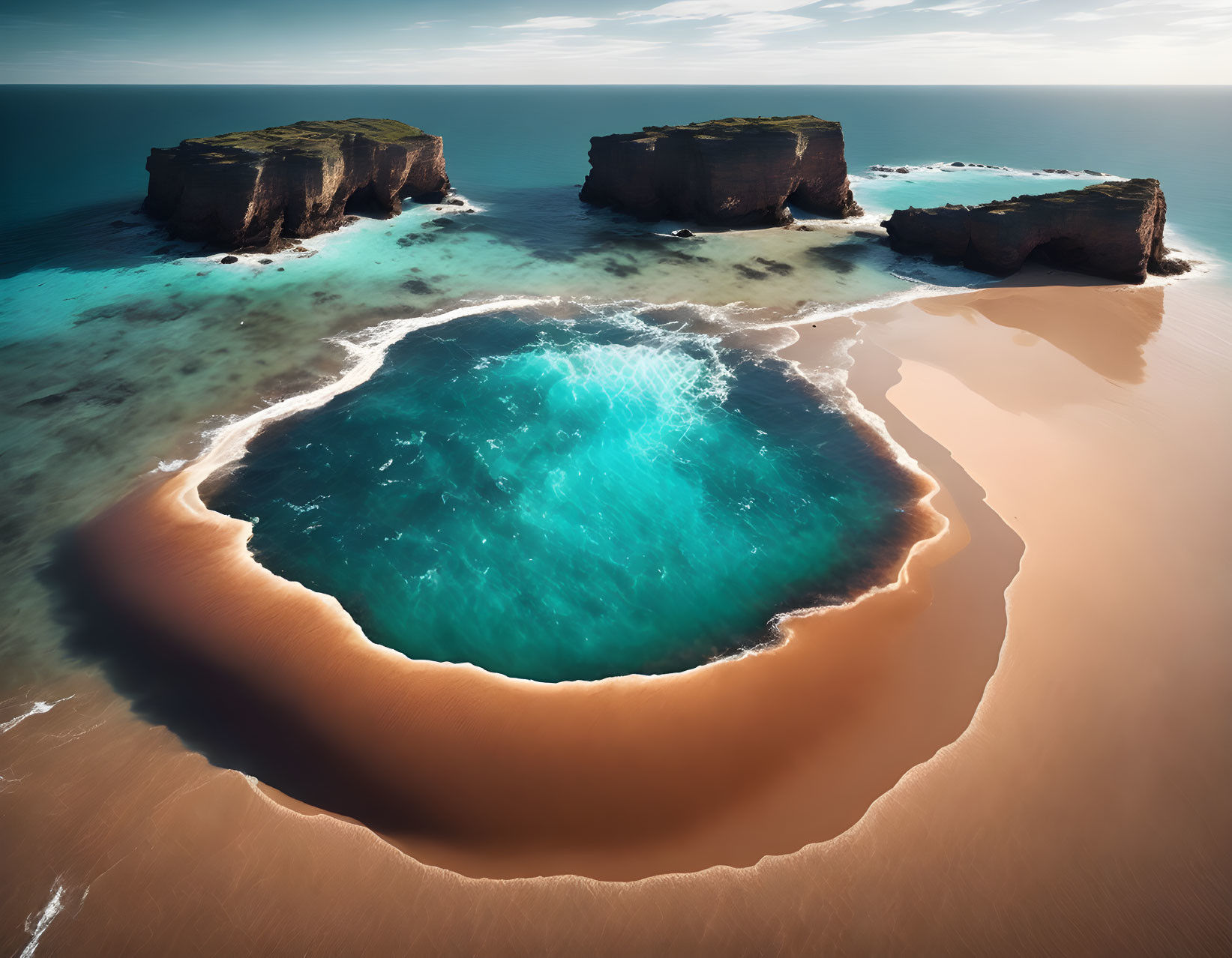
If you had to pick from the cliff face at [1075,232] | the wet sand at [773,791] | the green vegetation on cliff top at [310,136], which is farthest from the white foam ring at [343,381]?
the cliff face at [1075,232]

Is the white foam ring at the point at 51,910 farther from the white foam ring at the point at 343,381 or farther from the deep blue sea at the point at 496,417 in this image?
the white foam ring at the point at 343,381

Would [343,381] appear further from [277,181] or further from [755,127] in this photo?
[755,127]

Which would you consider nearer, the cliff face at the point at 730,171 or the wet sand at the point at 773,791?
the wet sand at the point at 773,791

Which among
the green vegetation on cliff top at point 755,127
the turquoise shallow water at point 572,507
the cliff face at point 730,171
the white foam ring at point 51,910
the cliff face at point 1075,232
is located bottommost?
the white foam ring at point 51,910

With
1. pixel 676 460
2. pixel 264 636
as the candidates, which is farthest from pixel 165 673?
pixel 676 460

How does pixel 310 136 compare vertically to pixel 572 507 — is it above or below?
above

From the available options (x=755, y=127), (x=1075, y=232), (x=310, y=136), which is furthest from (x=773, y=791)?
(x=310, y=136)

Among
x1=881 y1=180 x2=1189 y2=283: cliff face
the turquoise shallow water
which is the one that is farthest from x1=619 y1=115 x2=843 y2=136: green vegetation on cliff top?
the turquoise shallow water

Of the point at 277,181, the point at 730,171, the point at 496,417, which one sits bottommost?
the point at 496,417
